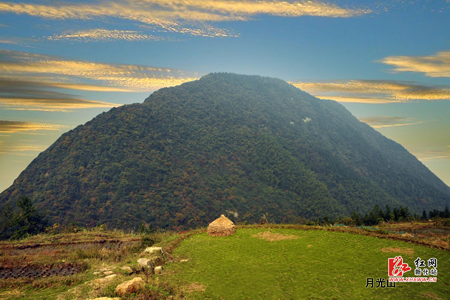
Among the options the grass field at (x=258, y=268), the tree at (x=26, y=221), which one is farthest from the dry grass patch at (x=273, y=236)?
the tree at (x=26, y=221)

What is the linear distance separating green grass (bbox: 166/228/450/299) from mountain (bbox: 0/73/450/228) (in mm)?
68519

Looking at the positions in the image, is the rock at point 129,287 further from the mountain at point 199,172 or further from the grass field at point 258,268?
the mountain at point 199,172

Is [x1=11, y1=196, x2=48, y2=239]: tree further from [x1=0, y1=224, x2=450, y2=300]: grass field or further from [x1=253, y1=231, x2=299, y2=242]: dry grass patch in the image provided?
[x1=253, y1=231, x2=299, y2=242]: dry grass patch

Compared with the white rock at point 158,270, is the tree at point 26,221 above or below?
below

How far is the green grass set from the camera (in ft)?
35.1

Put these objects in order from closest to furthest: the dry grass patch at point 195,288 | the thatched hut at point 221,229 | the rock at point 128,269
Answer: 1. the dry grass patch at point 195,288
2. the rock at point 128,269
3. the thatched hut at point 221,229

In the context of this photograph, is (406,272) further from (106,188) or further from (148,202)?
(106,188)

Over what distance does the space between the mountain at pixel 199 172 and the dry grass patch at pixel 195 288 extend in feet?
238

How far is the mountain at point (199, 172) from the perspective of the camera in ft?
280

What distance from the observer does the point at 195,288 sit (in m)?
11.6

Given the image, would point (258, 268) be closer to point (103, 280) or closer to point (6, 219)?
point (103, 280)

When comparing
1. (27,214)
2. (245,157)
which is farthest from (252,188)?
(27,214)

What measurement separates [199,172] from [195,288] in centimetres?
10180

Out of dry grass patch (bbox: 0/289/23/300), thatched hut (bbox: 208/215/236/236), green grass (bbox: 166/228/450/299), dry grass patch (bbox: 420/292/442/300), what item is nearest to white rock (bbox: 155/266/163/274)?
green grass (bbox: 166/228/450/299)
